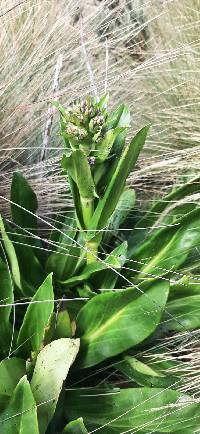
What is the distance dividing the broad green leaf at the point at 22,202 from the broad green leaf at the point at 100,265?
125 millimetres

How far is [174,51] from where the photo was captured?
1.38 m

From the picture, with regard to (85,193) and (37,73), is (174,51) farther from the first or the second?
(85,193)

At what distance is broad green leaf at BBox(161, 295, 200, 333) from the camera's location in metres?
0.93

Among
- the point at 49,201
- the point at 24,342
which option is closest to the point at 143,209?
the point at 49,201

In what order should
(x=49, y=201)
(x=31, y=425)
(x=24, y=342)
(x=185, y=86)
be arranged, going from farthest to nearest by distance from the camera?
(x=185, y=86), (x=49, y=201), (x=24, y=342), (x=31, y=425)

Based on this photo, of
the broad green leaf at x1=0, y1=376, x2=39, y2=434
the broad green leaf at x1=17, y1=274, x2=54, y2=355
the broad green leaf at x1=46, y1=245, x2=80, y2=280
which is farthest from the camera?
the broad green leaf at x1=46, y1=245, x2=80, y2=280

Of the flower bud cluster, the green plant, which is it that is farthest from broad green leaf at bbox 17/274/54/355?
the flower bud cluster

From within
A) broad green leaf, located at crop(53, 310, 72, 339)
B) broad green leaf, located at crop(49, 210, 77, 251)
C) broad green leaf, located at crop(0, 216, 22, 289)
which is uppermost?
broad green leaf, located at crop(0, 216, 22, 289)

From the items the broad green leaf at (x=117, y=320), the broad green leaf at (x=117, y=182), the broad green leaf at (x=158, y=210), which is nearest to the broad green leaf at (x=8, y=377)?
the broad green leaf at (x=117, y=320)

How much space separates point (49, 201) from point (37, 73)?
1.18 ft

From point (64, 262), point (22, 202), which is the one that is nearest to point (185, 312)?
point (64, 262)

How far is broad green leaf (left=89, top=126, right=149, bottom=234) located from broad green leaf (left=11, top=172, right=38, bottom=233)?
Result: 0.57 feet

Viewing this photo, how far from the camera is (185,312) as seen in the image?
94 centimetres

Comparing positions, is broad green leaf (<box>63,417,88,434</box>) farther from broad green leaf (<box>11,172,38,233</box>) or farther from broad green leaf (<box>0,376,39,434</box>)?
broad green leaf (<box>11,172,38,233</box>)
